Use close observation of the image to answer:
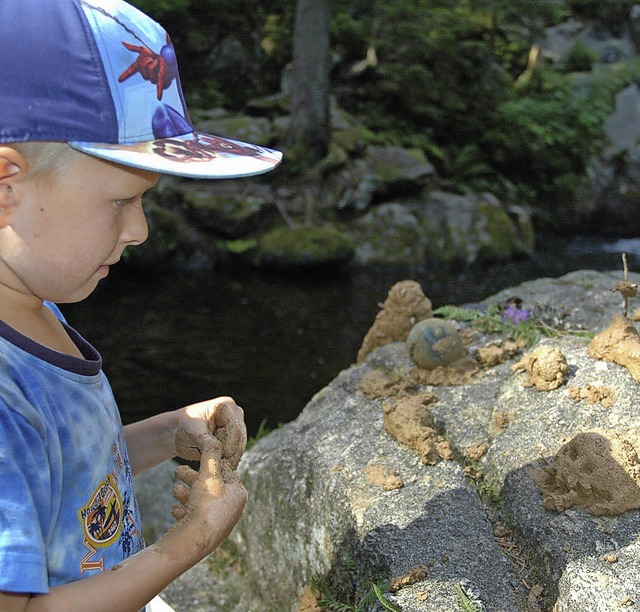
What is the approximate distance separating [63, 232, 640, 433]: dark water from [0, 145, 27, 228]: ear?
547 cm

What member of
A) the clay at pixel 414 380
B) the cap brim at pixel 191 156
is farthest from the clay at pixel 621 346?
the cap brim at pixel 191 156

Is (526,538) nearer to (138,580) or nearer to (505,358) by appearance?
(505,358)

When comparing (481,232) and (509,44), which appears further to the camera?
(509,44)

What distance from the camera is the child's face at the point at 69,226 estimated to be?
1439 mm

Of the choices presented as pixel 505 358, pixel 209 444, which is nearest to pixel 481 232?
pixel 505 358

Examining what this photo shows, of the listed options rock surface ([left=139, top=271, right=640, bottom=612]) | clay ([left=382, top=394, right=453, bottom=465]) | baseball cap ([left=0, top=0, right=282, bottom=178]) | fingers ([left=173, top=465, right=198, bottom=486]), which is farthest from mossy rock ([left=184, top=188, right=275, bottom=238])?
baseball cap ([left=0, top=0, right=282, bottom=178])

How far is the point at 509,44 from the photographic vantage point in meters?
18.9

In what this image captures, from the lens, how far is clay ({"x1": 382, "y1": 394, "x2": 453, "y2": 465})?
314 centimetres

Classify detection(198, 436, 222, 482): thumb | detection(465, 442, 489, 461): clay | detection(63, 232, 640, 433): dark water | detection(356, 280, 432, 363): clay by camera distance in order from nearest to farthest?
detection(198, 436, 222, 482): thumb → detection(465, 442, 489, 461): clay → detection(356, 280, 432, 363): clay → detection(63, 232, 640, 433): dark water

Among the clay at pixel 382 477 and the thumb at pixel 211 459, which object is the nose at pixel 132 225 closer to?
the thumb at pixel 211 459

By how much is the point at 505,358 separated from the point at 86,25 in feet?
9.94

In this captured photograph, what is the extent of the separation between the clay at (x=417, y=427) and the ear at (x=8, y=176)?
2208 millimetres

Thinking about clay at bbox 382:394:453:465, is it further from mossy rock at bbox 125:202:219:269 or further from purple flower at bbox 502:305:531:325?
mossy rock at bbox 125:202:219:269

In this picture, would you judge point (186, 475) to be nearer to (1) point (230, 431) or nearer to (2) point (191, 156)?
(1) point (230, 431)
